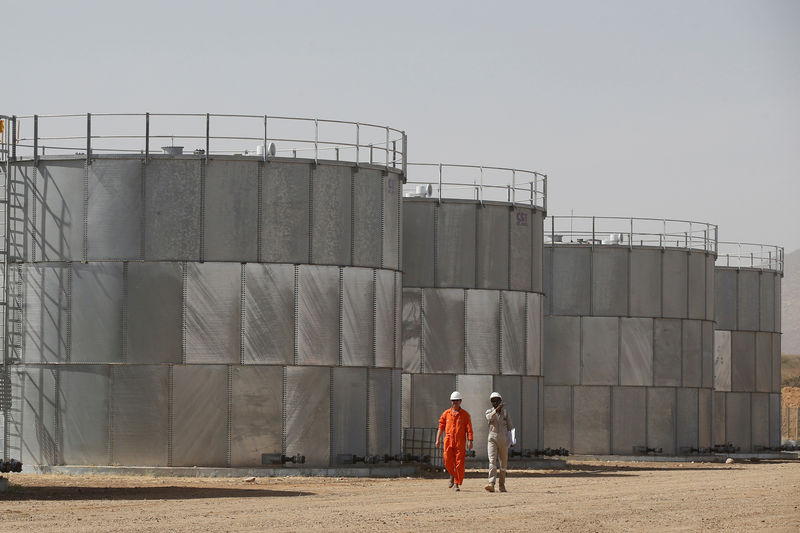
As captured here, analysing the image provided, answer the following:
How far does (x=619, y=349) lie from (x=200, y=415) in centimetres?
1908

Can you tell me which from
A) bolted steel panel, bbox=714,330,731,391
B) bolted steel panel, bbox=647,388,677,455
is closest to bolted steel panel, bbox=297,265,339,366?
bolted steel panel, bbox=647,388,677,455

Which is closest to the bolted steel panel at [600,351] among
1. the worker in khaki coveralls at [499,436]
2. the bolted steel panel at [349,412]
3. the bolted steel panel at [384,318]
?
the bolted steel panel at [384,318]

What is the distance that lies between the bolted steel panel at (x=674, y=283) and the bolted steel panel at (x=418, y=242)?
Answer: 1202cm

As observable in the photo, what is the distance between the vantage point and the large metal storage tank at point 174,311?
1252 inches

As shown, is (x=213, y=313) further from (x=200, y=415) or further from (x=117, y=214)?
(x=117, y=214)

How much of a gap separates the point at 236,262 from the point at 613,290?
18.5 meters

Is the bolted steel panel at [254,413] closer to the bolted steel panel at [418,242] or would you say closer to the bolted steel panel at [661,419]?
the bolted steel panel at [418,242]

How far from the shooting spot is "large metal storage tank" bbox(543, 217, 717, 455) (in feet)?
153

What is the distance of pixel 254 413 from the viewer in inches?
1261

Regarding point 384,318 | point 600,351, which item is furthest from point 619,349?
point 384,318

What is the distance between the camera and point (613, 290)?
47.5 meters

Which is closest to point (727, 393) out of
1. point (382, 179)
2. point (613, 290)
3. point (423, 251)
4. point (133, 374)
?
point (613, 290)

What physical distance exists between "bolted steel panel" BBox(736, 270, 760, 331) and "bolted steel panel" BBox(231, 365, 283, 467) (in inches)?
1111

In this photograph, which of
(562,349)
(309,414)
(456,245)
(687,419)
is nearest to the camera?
(309,414)
